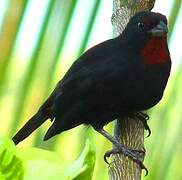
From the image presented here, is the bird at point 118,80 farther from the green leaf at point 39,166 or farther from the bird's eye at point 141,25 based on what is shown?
the green leaf at point 39,166

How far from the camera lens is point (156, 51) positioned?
104 cm

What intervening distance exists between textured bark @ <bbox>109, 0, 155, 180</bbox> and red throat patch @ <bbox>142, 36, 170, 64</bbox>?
0.06 m

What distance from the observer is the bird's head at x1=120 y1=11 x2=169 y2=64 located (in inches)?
39.9

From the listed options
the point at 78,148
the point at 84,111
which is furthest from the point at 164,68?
the point at 78,148

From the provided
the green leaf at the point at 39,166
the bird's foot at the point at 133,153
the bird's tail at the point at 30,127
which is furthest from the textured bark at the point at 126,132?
the green leaf at the point at 39,166

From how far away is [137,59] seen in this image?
3.53ft

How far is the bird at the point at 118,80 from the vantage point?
106 cm

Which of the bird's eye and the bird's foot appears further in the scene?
the bird's eye

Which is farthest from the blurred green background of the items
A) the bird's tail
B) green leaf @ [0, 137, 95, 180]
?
green leaf @ [0, 137, 95, 180]

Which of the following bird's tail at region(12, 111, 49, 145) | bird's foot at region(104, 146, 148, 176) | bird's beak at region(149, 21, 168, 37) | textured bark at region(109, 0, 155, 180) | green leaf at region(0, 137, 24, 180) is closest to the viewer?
green leaf at region(0, 137, 24, 180)

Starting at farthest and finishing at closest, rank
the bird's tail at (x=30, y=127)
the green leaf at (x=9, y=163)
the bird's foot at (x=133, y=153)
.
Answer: the bird's tail at (x=30, y=127) < the bird's foot at (x=133, y=153) < the green leaf at (x=9, y=163)

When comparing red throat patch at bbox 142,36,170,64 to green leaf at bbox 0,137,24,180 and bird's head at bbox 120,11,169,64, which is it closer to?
bird's head at bbox 120,11,169,64

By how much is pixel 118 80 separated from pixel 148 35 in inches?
3.9

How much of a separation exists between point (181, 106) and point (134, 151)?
630 millimetres
